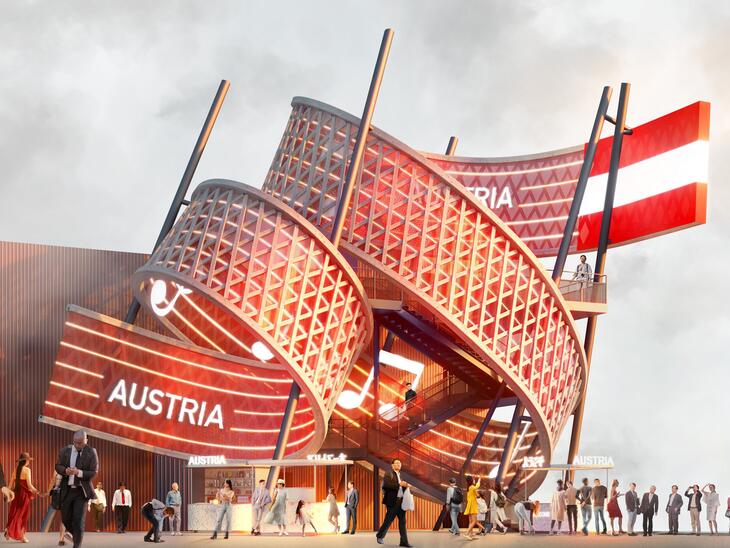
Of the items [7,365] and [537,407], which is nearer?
[537,407]

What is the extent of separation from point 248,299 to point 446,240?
784cm

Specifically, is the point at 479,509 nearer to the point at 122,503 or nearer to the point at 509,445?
the point at 509,445

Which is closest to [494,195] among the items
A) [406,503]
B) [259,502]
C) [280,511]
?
[259,502]

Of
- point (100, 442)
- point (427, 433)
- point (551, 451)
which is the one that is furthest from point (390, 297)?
point (100, 442)

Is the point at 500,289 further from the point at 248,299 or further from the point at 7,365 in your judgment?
the point at 7,365

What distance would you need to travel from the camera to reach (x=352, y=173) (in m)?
42.0

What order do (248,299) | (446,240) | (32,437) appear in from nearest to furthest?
(248,299)
(446,240)
(32,437)

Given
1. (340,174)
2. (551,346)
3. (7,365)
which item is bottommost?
Answer: (7,365)

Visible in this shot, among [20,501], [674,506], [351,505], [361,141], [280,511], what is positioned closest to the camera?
[20,501]

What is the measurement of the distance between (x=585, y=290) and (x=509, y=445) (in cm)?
655

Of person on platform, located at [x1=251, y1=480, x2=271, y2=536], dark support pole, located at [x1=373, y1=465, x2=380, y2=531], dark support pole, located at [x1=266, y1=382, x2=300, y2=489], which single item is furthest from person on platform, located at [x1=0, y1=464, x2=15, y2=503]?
dark support pole, located at [x1=373, y1=465, x2=380, y2=531]

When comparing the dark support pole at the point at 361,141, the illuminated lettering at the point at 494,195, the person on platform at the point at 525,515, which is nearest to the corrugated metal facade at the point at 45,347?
the dark support pole at the point at 361,141

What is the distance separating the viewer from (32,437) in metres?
47.7

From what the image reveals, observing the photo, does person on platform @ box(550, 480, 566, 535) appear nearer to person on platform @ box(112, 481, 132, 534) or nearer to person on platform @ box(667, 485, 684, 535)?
person on platform @ box(667, 485, 684, 535)
